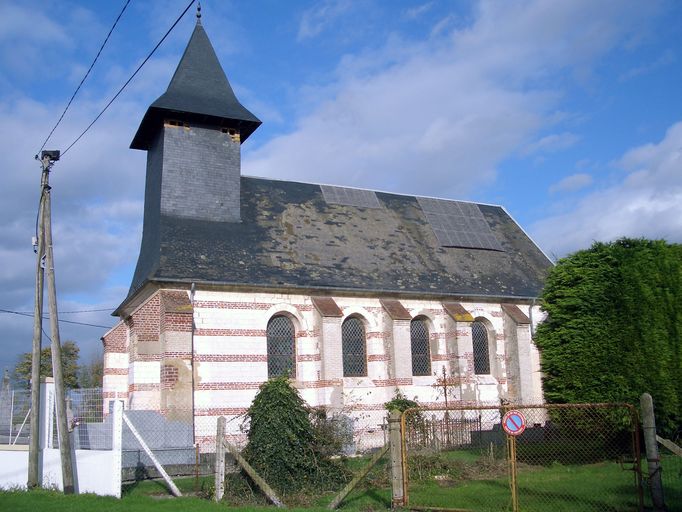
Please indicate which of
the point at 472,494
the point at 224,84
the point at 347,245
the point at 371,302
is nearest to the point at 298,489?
the point at 472,494

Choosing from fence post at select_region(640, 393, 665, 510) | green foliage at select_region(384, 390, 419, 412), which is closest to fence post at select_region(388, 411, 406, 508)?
fence post at select_region(640, 393, 665, 510)

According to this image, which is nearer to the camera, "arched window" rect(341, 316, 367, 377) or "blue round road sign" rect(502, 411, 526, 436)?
"blue round road sign" rect(502, 411, 526, 436)

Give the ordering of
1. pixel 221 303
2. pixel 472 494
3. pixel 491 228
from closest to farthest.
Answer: pixel 472 494, pixel 221 303, pixel 491 228

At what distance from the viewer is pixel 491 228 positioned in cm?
2956

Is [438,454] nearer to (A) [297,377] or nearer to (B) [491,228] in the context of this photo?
(A) [297,377]

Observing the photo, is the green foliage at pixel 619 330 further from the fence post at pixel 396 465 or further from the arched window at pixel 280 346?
the fence post at pixel 396 465

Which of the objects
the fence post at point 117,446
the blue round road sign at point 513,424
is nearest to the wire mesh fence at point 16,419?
the fence post at point 117,446

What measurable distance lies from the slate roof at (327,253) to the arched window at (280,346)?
4.67 feet

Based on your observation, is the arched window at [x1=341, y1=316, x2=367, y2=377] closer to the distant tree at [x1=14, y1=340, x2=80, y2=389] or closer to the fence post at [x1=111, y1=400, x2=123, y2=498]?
the fence post at [x1=111, y1=400, x2=123, y2=498]

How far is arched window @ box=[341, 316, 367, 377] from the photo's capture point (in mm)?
22141

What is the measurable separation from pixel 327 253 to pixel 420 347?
482 centimetres

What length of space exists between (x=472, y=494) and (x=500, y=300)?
13.8 m

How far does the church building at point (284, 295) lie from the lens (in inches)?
765

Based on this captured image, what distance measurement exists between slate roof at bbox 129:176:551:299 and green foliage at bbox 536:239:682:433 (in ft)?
20.8
